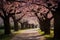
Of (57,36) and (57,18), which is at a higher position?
(57,18)

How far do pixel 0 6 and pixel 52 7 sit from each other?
8899 mm

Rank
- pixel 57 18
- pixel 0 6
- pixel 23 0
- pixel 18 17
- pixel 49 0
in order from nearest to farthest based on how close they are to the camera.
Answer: pixel 57 18 → pixel 49 0 → pixel 23 0 → pixel 0 6 → pixel 18 17

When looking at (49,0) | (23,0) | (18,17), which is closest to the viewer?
Answer: (49,0)

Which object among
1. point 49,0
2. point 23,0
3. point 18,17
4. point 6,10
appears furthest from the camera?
point 18,17

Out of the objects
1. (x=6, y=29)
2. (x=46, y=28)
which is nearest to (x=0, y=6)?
(x=6, y=29)

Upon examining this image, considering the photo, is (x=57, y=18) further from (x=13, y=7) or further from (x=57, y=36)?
(x=13, y=7)

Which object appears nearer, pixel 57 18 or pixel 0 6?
pixel 57 18

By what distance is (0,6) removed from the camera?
2808 centimetres

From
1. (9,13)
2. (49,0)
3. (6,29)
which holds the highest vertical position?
(49,0)

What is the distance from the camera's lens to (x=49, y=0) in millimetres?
21391

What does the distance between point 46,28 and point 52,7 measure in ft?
29.2

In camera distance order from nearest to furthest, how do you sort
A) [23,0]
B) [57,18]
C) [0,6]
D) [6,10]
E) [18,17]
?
[57,18] < [23,0] < [0,6] < [6,10] < [18,17]

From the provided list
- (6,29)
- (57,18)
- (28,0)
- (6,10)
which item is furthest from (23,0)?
(6,29)

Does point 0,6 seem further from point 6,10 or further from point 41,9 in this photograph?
point 41,9
